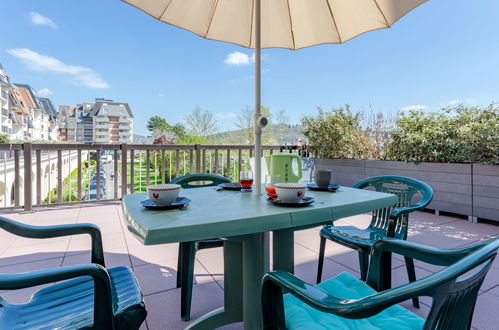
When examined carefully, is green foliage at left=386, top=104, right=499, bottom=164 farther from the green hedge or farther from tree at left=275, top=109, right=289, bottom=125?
tree at left=275, top=109, right=289, bottom=125

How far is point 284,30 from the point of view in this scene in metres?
2.14

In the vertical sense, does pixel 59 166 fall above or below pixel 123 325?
above

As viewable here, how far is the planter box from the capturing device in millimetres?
3500

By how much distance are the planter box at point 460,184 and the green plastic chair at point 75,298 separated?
426 centimetres

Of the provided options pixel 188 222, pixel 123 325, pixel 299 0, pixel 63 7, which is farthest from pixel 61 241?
pixel 63 7

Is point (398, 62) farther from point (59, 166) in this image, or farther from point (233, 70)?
point (233, 70)

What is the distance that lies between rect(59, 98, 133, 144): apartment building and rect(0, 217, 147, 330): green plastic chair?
49971 mm

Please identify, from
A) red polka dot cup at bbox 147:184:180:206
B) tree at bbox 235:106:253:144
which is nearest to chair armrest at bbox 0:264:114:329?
red polka dot cup at bbox 147:184:180:206

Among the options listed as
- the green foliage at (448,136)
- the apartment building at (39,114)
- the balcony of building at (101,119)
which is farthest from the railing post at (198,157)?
the balcony of building at (101,119)

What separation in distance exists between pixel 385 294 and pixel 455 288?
0.17 metres

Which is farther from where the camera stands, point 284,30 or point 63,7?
point 63,7

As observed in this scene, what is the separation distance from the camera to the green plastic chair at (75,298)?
79 cm

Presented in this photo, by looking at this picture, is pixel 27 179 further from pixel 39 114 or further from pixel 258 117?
pixel 39 114

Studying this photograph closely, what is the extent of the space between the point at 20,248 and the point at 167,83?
1609 inches
